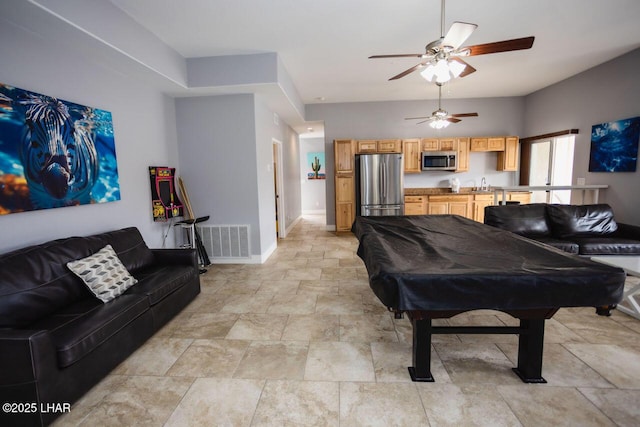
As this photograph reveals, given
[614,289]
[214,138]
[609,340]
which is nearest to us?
[614,289]

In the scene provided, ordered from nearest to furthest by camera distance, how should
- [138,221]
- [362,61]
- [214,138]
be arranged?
[138,221]
[362,61]
[214,138]

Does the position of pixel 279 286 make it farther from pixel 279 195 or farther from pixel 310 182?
pixel 310 182

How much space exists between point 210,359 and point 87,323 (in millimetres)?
846

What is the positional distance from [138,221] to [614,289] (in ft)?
14.2

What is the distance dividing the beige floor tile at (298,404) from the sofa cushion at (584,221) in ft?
12.9

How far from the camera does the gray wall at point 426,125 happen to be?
6617 mm

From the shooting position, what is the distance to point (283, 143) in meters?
6.74

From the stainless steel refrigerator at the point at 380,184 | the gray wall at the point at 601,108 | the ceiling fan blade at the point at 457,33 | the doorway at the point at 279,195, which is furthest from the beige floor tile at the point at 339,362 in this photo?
the gray wall at the point at 601,108

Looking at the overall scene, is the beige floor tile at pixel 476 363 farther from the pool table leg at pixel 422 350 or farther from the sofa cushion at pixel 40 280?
the sofa cushion at pixel 40 280

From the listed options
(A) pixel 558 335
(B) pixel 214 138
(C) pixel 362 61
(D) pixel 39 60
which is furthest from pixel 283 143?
(A) pixel 558 335

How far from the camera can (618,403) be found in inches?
68.3

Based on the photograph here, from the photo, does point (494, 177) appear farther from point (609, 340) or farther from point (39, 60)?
point (39, 60)

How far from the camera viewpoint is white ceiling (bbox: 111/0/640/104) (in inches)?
111

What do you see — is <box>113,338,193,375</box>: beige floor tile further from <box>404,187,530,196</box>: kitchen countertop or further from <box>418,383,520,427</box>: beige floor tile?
<box>404,187,530,196</box>: kitchen countertop
